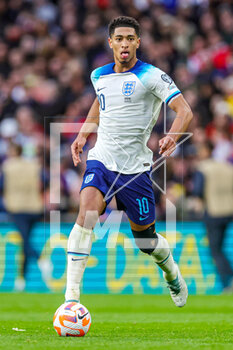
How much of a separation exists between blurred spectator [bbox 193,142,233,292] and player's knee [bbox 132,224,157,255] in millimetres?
5601

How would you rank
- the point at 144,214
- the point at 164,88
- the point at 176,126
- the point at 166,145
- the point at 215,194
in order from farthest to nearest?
the point at 215,194, the point at 144,214, the point at 164,88, the point at 176,126, the point at 166,145

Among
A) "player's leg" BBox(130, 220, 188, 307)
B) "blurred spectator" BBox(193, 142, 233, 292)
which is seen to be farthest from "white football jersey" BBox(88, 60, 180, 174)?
"blurred spectator" BBox(193, 142, 233, 292)

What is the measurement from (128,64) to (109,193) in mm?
1158

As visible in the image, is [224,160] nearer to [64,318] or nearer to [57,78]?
[57,78]

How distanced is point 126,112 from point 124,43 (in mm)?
606

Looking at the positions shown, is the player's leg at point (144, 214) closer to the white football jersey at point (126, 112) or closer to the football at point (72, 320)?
the white football jersey at point (126, 112)

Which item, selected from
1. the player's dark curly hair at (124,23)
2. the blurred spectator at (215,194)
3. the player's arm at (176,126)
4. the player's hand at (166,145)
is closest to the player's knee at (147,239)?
the player's arm at (176,126)

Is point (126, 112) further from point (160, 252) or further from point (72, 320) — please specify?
point (72, 320)

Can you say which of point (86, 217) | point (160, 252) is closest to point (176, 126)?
point (86, 217)

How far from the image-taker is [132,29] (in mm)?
6887

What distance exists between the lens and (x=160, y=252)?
24.7 feet

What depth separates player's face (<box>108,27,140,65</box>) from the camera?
22.5 feet

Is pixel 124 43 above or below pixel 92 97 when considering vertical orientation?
above

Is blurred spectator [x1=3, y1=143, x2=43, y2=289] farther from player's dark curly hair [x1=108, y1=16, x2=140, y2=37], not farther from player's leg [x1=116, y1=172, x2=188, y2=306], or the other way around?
player's dark curly hair [x1=108, y1=16, x2=140, y2=37]
